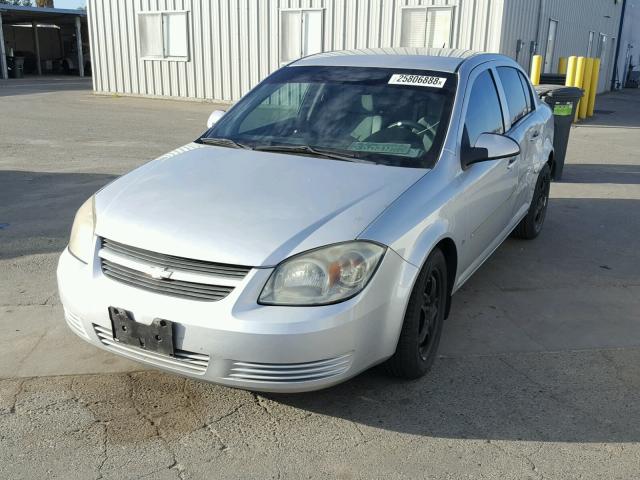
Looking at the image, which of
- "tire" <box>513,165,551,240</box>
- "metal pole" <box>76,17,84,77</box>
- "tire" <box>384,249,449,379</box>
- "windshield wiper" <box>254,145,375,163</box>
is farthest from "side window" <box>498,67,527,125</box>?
"metal pole" <box>76,17,84,77</box>

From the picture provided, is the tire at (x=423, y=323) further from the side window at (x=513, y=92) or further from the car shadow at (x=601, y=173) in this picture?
the car shadow at (x=601, y=173)

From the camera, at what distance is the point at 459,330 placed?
4043 mm

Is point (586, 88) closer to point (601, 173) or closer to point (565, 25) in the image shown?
point (565, 25)

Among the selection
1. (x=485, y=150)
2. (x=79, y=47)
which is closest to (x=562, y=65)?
(x=485, y=150)

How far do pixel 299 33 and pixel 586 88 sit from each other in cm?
758

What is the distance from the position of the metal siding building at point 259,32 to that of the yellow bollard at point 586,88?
1474 mm

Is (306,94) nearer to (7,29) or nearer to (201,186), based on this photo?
(201,186)

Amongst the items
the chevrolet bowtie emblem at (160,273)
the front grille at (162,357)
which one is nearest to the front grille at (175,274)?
the chevrolet bowtie emblem at (160,273)

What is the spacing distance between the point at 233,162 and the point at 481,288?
7.39 feet

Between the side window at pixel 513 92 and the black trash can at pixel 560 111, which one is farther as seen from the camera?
the black trash can at pixel 560 111

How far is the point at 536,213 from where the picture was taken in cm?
592

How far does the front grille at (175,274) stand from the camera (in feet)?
8.75

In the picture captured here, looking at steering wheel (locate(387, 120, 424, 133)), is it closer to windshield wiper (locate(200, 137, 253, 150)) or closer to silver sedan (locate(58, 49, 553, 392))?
silver sedan (locate(58, 49, 553, 392))

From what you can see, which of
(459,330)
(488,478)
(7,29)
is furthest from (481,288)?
(7,29)
